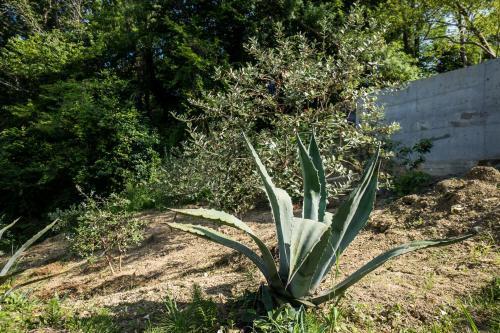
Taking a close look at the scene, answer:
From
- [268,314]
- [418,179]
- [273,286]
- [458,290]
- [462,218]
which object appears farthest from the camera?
[418,179]

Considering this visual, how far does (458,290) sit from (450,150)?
490 cm

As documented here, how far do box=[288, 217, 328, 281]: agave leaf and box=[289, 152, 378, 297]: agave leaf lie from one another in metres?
0.14

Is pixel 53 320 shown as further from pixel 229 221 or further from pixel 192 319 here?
pixel 229 221

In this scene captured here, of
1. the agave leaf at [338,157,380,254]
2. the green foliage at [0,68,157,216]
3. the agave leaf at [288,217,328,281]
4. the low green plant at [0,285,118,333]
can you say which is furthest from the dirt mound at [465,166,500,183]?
the green foliage at [0,68,157,216]

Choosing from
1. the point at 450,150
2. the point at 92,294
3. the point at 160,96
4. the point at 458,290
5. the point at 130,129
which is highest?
the point at 160,96

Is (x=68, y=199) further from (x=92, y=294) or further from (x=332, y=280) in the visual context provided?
(x=332, y=280)

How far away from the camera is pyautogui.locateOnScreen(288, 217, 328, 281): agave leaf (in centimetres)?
139

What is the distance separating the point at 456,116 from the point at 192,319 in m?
5.95

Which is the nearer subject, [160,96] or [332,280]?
[332,280]

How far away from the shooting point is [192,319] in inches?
73.2

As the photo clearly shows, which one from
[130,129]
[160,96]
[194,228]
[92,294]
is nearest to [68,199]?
[130,129]

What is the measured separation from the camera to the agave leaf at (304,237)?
54.8 inches

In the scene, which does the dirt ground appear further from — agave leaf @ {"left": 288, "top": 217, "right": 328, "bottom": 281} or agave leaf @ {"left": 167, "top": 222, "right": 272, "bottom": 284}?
agave leaf @ {"left": 288, "top": 217, "right": 328, "bottom": 281}

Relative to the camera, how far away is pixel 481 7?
10.7 m
